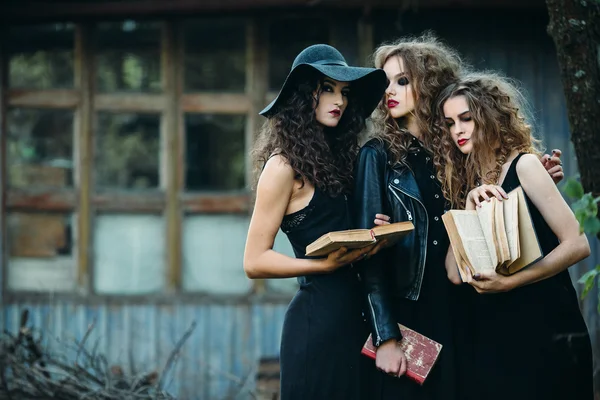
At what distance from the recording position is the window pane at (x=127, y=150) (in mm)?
7922

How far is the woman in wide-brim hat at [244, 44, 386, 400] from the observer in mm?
4027

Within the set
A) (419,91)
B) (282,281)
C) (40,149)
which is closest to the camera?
(419,91)

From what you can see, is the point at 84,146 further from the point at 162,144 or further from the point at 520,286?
the point at 520,286

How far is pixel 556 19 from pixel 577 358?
177cm

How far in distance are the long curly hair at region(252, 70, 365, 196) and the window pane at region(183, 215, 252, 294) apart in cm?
349

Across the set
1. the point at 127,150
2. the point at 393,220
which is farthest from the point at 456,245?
the point at 127,150

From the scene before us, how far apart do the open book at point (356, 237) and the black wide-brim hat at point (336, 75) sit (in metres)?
0.72

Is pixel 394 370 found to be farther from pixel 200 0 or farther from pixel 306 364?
pixel 200 0

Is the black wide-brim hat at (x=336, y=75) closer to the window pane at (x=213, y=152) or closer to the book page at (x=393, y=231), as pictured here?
the book page at (x=393, y=231)

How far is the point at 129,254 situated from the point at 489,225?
464 cm

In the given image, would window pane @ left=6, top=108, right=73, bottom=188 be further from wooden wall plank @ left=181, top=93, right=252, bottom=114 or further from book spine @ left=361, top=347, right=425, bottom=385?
book spine @ left=361, top=347, right=425, bottom=385

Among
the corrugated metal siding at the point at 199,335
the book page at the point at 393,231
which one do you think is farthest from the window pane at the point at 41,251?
the book page at the point at 393,231

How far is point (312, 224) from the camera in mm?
4117

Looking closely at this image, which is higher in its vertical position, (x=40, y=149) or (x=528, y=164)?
(x=40, y=149)
